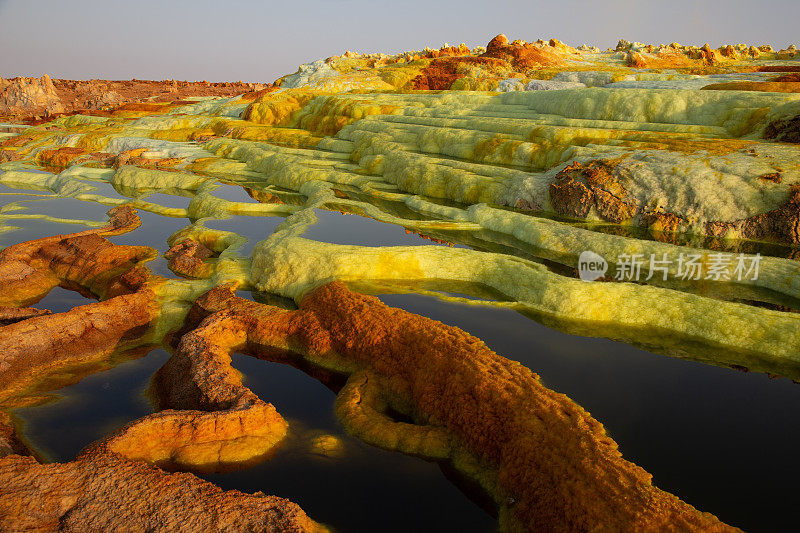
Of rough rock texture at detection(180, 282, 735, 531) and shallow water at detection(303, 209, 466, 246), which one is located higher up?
shallow water at detection(303, 209, 466, 246)

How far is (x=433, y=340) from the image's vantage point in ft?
47.5

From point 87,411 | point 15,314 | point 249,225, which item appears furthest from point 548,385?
point 249,225

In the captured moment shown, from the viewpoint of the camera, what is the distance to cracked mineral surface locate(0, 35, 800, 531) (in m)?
10.2

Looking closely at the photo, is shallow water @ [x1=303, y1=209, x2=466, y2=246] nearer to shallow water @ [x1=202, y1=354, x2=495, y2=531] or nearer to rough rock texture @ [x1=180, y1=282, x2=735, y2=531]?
rough rock texture @ [x1=180, y1=282, x2=735, y2=531]

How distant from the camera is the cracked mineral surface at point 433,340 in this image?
33.3 feet

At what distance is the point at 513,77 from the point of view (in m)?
80.7

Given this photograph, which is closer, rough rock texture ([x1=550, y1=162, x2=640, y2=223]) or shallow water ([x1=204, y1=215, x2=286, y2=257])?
shallow water ([x1=204, y1=215, x2=286, y2=257])

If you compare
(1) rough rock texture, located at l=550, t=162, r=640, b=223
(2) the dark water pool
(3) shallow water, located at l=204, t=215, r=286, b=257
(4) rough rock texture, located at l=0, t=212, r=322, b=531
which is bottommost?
(2) the dark water pool

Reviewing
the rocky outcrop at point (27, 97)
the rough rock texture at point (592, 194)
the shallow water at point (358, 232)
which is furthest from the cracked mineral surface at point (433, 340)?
the rocky outcrop at point (27, 97)

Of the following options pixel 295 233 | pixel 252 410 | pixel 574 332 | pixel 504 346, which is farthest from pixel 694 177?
pixel 252 410

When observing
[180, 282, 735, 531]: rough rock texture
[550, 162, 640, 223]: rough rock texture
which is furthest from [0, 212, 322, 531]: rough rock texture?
[550, 162, 640, 223]: rough rock texture

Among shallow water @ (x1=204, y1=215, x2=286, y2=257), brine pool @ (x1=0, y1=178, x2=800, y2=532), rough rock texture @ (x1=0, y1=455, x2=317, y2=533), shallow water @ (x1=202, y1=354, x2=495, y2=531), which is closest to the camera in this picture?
rough rock texture @ (x1=0, y1=455, x2=317, y2=533)

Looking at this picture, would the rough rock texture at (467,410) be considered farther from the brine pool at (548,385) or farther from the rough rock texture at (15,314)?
the rough rock texture at (15,314)

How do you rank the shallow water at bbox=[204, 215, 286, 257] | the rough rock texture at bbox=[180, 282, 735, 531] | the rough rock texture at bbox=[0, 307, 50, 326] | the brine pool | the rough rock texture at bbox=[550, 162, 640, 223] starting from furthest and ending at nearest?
the rough rock texture at bbox=[550, 162, 640, 223] → the shallow water at bbox=[204, 215, 286, 257] → the rough rock texture at bbox=[0, 307, 50, 326] → the brine pool → the rough rock texture at bbox=[180, 282, 735, 531]
